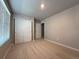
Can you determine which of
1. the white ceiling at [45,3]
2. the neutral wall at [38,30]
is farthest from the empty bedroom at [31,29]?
the neutral wall at [38,30]

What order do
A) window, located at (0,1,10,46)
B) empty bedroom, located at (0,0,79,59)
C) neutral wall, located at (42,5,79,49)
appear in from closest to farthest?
1. window, located at (0,1,10,46)
2. empty bedroom, located at (0,0,79,59)
3. neutral wall, located at (42,5,79,49)

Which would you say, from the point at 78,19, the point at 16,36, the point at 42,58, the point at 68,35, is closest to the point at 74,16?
the point at 78,19

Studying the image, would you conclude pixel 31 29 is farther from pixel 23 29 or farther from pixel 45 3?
pixel 45 3

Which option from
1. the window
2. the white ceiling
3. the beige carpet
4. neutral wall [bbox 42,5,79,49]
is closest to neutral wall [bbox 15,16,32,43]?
the white ceiling

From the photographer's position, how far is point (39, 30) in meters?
7.38

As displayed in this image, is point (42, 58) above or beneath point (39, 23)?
beneath

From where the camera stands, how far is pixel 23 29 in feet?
17.4

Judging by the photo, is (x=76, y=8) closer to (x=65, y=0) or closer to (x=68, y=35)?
(x=65, y=0)

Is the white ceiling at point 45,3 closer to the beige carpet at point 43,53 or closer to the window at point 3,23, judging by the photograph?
the window at point 3,23

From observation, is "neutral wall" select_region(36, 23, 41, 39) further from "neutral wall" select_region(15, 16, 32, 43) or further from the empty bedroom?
"neutral wall" select_region(15, 16, 32, 43)

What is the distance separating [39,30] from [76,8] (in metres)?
4.87

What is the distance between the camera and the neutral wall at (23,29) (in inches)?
196

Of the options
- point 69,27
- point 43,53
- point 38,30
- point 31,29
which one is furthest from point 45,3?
point 38,30

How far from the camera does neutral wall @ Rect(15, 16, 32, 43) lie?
196 inches
